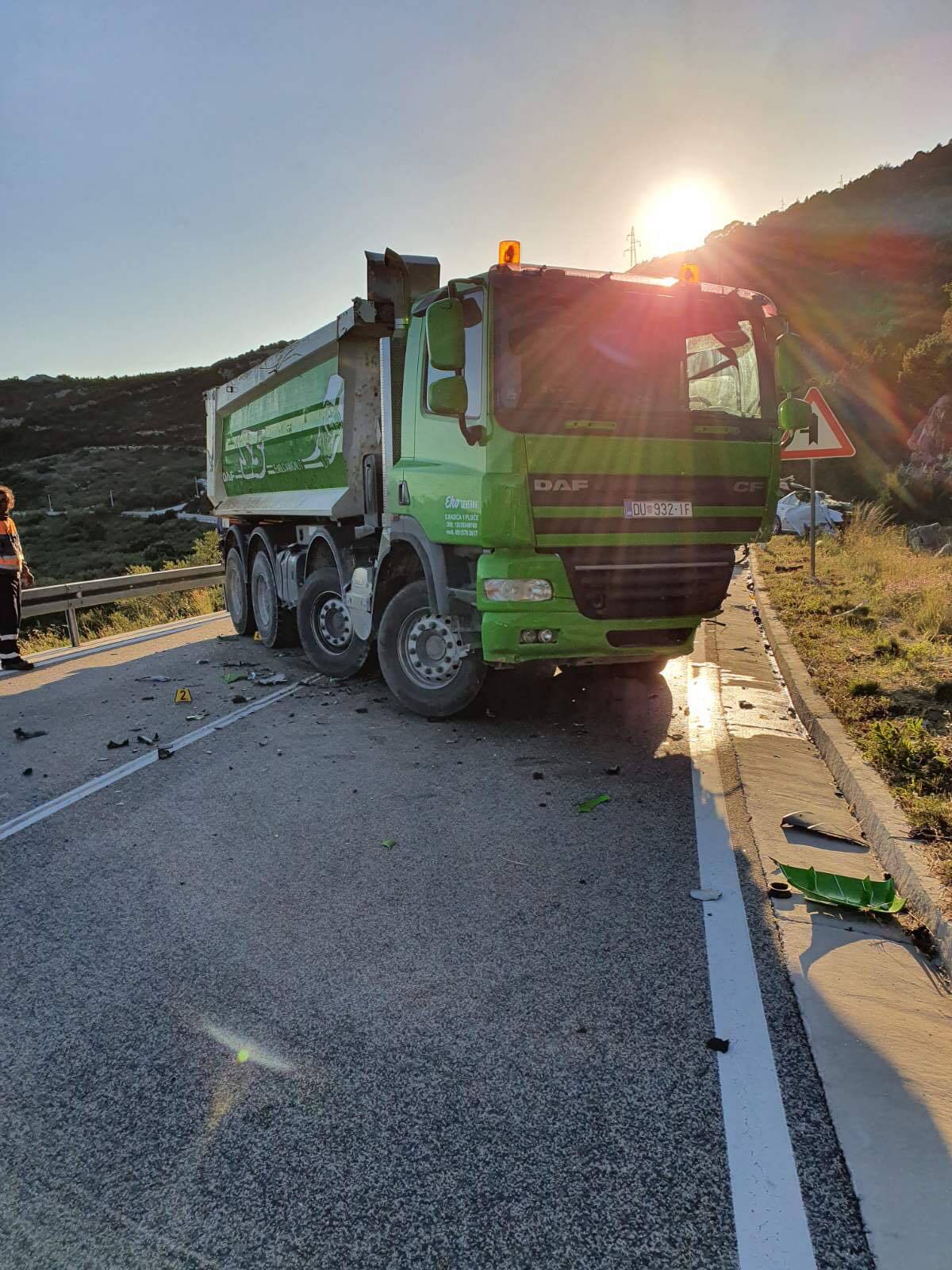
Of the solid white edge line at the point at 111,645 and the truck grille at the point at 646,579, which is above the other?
the truck grille at the point at 646,579

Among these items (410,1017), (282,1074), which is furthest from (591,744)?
(282,1074)

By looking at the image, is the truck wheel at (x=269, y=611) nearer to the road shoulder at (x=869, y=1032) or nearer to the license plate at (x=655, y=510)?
the license plate at (x=655, y=510)

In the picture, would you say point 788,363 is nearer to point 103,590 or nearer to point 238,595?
point 238,595

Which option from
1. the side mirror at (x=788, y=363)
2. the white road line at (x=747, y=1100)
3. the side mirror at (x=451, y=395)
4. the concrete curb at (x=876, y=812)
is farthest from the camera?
the side mirror at (x=788, y=363)

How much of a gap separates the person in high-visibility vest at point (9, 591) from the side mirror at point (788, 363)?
26.0ft

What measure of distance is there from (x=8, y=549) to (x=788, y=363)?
819cm

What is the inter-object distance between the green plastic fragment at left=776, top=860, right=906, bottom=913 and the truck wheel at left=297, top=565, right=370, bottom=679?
5.17 meters

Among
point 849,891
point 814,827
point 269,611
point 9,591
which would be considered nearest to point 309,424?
point 269,611

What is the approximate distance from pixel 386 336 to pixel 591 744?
3780 millimetres

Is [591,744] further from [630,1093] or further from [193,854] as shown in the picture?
[630,1093]

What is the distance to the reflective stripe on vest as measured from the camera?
9734mm

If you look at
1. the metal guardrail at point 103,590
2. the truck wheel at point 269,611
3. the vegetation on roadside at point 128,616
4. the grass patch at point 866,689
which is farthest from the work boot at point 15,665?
the grass patch at point 866,689

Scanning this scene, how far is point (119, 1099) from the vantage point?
2543 mm

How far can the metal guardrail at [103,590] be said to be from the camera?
454 inches
